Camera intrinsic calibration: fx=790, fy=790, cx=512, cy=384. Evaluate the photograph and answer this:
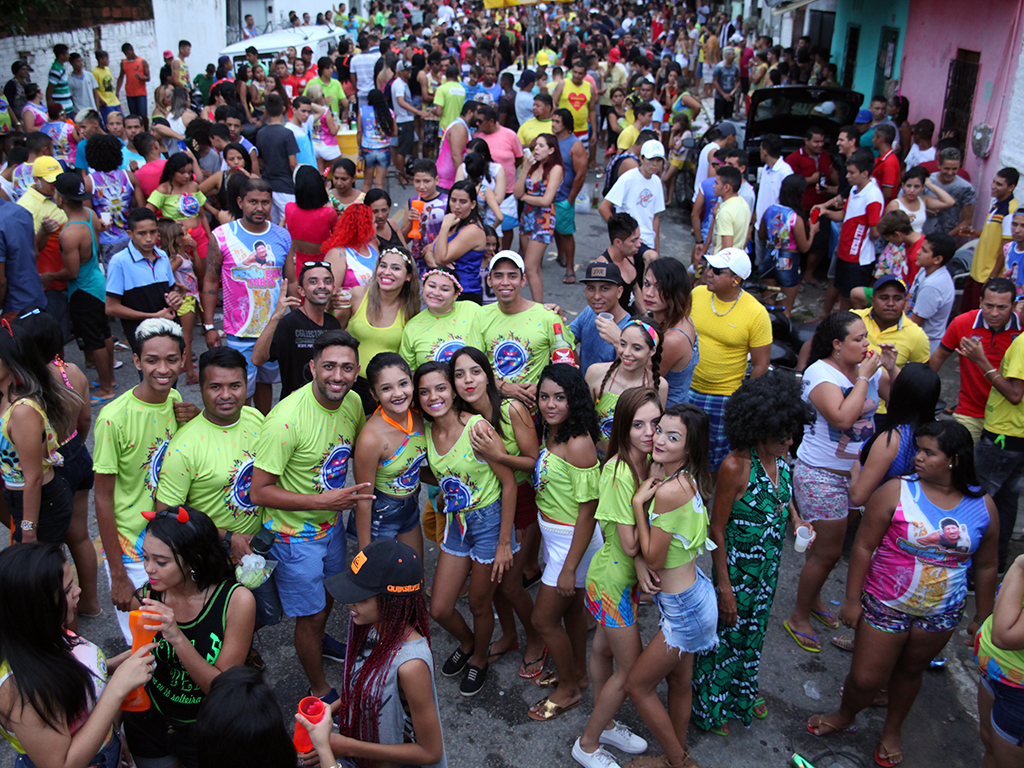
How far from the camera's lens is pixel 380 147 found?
39.1 feet

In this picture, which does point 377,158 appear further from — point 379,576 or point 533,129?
point 379,576

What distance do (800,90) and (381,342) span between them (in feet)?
29.9

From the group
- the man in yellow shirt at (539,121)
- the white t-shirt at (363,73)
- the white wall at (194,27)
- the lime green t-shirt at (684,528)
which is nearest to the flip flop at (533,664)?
the lime green t-shirt at (684,528)

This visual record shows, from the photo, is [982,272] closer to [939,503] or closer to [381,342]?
[939,503]

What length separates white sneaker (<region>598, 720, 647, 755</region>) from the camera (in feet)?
12.5

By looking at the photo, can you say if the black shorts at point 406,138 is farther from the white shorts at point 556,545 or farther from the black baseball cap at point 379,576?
the black baseball cap at point 379,576

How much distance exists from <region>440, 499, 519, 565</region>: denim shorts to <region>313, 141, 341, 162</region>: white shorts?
8.43 m

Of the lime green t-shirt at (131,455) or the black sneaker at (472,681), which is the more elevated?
the lime green t-shirt at (131,455)

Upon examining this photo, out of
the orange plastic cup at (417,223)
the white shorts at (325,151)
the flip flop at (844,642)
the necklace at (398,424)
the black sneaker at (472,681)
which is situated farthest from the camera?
the white shorts at (325,151)

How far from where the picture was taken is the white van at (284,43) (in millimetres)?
18922

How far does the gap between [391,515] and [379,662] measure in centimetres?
143

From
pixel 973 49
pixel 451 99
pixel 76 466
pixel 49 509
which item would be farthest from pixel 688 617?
pixel 451 99

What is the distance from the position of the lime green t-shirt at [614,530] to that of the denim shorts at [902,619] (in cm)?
114

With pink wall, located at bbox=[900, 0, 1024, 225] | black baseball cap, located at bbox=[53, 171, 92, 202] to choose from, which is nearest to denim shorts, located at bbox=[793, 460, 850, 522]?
black baseball cap, located at bbox=[53, 171, 92, 202]
